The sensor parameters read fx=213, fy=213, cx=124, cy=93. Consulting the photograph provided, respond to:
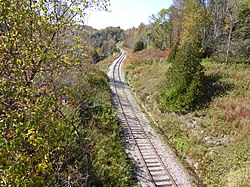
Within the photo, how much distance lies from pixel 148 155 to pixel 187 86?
751 cm

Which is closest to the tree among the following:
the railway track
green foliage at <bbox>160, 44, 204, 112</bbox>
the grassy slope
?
the railway track

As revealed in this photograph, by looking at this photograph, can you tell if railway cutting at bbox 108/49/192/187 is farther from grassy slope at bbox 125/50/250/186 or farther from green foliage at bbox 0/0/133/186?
green foliage at bbox 0/0/133/186

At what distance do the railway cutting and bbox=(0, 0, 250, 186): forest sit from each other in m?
0.71

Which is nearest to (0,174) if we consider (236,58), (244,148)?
(244,148)

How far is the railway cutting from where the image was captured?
→ 12211 millimetres

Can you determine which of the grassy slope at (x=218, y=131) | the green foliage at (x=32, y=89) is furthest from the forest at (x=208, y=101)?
the green foliage at (x=32, y=89)

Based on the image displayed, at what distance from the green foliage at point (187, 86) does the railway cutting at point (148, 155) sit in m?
3.12

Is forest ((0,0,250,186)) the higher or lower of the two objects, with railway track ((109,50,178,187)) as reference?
higher

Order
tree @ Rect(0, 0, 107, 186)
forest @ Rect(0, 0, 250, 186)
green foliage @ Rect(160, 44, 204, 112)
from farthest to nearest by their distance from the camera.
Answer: green foliage @ Rect(160, 44, 204, 112) < forest @ Rect(0, 0, 250, 186) < tree @ Rect(0, 0, 107, 186)

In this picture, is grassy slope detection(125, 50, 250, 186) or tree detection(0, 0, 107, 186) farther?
grassy slope detection(125, 50, 250, 186)

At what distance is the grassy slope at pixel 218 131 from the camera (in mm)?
12289

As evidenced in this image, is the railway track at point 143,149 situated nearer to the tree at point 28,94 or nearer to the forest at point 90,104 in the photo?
the forest at point 90,104

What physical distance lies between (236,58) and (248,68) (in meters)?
5.32

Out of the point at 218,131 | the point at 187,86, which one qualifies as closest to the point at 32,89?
the point at 218,131
